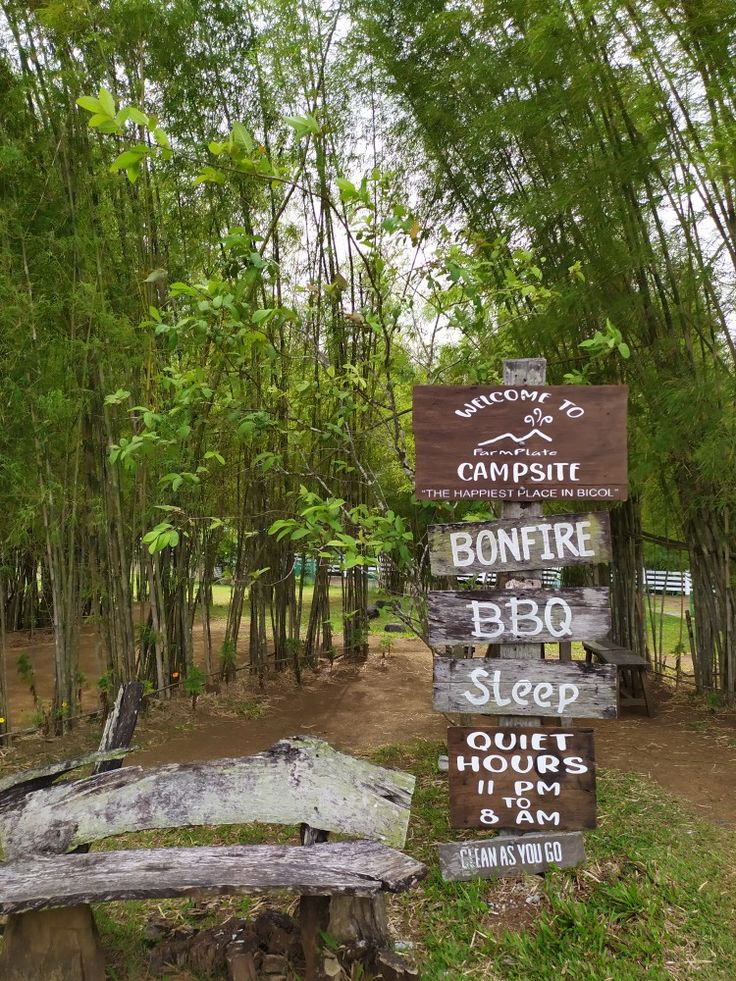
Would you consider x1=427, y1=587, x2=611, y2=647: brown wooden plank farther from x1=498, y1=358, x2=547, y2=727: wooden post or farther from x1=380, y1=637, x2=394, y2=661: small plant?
x1=380, y1=637, x2=394, y2=661: small plant

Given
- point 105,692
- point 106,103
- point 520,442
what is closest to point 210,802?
point 520,442

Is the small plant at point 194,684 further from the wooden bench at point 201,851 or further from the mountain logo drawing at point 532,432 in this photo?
the mountain logo drawing at point 532,432

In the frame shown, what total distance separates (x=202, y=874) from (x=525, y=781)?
3.99 feet

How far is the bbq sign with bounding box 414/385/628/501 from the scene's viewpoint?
258 centimetres

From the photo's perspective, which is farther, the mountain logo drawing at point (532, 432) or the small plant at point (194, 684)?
the small plant at point (194, 684)

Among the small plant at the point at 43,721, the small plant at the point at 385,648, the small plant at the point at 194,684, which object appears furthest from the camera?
the small plant at the point at 385,648

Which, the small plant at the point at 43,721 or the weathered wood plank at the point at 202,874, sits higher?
the weathered wood plank at the point at 202,874

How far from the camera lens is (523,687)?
2578 mm

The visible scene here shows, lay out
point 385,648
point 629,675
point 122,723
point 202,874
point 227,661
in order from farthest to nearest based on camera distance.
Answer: point 385,648 < point 227,661 < point 629,675 < point 122,723 < point 202,874

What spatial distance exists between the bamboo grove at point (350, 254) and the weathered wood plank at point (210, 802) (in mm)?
1092

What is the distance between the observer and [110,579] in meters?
5.03

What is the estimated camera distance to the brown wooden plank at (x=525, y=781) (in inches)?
101

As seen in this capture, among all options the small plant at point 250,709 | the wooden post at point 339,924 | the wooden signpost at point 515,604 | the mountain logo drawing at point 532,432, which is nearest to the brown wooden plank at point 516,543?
the wooden signpost at point 515,604

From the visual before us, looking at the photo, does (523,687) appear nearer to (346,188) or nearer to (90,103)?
(346,188)
